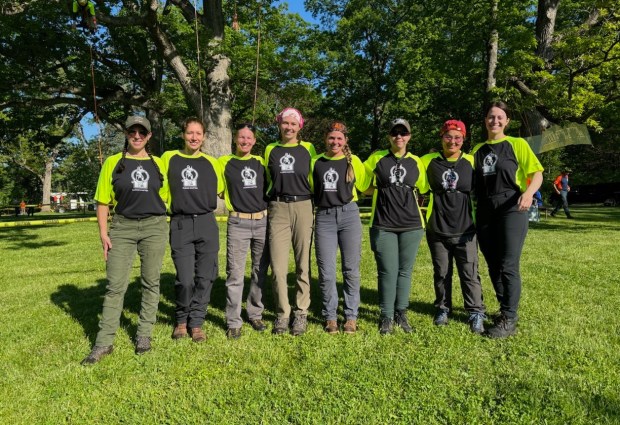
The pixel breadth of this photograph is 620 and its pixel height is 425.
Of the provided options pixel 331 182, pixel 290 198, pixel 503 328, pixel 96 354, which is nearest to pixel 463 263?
pixel 503 328

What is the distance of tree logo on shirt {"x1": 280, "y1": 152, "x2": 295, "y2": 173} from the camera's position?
14.1ft

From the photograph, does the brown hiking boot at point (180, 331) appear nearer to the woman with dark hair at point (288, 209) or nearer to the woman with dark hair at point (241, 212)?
the woman with dark hair at point (241, 212)

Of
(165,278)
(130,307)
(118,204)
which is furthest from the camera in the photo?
(165,278)

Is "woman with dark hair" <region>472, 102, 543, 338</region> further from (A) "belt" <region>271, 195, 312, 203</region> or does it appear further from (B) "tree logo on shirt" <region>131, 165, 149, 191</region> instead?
(B) "tree logo on shirt" <region>131, 165, 149, 191</region>

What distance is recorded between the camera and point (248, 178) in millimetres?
4348

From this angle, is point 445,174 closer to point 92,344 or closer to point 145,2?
point 92,344

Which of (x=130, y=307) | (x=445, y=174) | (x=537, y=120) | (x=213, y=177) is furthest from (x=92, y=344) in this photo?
(x=537, y=120)

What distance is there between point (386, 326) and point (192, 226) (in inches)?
85.7

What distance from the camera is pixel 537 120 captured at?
46.1 feet

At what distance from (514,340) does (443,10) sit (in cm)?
1761

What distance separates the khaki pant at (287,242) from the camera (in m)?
4.32

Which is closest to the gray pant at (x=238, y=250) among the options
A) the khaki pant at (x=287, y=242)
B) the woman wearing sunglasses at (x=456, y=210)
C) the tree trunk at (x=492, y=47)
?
the khaki pant at (x=287, y=242)

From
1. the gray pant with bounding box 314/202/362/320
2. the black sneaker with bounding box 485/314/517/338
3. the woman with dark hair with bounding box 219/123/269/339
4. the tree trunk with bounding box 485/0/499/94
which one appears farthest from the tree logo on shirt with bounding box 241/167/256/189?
the tree trunk with bounding box 485/0/499/94

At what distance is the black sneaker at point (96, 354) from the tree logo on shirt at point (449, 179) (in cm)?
359
